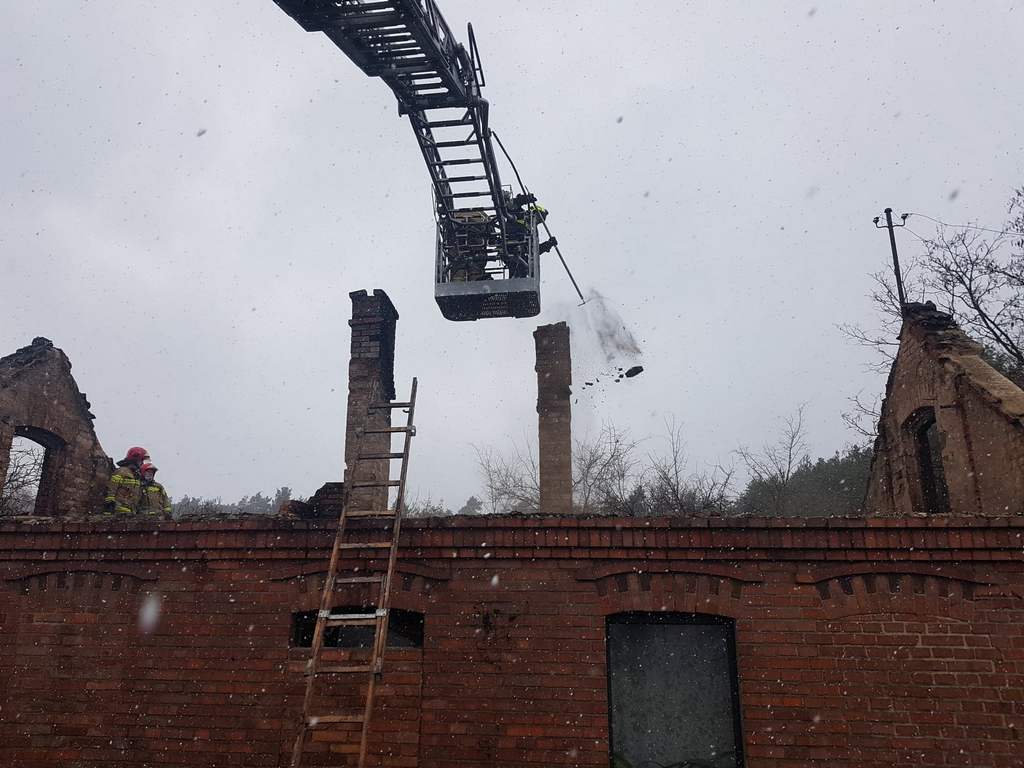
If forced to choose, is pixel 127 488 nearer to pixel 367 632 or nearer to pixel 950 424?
pixel 367 632

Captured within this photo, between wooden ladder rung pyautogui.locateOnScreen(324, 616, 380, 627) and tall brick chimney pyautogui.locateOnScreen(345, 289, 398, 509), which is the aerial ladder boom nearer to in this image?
tall brick chimney pyautogui.locateOnScreen(345, 289, 398, 509)

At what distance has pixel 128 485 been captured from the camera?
9.77 m

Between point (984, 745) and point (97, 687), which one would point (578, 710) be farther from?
point (97, 687)

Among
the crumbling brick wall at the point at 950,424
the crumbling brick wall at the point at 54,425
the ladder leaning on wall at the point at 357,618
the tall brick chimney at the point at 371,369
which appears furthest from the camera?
the crumbling brick wall at the point at 54,425

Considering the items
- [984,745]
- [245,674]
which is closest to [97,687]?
[245,674]

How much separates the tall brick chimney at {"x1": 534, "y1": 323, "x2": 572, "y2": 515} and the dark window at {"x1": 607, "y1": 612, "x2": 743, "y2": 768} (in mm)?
4941

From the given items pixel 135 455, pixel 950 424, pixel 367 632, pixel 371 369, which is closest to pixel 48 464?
pixel 135 455

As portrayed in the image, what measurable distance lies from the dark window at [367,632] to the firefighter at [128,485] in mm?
4335

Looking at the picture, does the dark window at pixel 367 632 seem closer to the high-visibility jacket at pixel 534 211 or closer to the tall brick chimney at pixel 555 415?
the tall brick chimney at pixel 555 415

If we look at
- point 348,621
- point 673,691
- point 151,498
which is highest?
point 151,498

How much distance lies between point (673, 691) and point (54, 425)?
11.1 meters

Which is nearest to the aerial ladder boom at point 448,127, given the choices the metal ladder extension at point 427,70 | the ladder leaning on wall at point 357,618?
the metal ladder extension at point 427,70

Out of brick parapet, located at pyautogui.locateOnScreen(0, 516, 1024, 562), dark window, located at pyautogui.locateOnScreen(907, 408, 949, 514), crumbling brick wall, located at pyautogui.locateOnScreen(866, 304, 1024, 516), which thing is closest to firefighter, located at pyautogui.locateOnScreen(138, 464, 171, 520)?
brick parapet, located at pyautogui.locateOnScreen(0, 516, 1024, 562)

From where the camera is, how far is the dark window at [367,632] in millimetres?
6344
